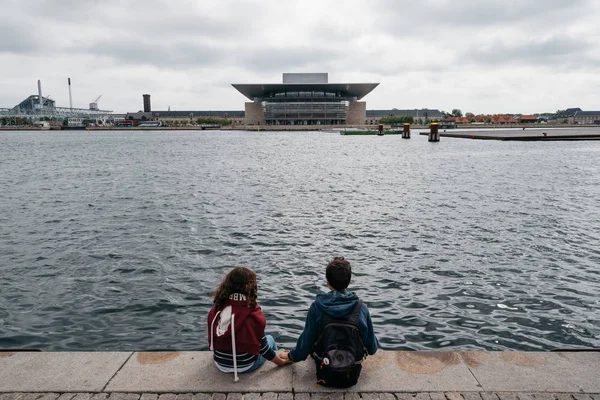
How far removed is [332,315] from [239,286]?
1.04 meters

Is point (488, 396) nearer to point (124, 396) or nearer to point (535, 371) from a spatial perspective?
point (535, 371)

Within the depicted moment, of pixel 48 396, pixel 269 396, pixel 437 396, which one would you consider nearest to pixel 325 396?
pixel 269 396

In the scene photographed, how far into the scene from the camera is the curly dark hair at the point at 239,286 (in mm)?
5246

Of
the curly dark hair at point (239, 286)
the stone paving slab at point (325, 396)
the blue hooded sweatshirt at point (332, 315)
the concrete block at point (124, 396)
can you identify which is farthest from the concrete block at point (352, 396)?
the concrete block at point (124, 396)

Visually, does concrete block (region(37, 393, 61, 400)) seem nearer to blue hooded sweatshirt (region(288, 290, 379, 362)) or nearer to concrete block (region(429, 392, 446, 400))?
blue hooded sweatshirt (region(288, 290, 379, 362))

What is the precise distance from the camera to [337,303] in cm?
516

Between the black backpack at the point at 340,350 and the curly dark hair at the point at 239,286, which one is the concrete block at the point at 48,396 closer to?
the curly dark hair at the point at 239,286

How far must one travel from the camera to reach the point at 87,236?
16484 millimetres

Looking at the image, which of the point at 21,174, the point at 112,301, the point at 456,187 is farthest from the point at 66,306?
the point at 21,174

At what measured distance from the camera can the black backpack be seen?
16.6 feet

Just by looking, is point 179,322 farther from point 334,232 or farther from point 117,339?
point 334,232

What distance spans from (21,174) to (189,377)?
4081cm

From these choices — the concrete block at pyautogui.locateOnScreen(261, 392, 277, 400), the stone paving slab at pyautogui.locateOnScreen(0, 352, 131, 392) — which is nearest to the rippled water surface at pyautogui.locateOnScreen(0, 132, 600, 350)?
the stone paving slab at pyautogui.locateOnScreen(0, 352, 131, 392)

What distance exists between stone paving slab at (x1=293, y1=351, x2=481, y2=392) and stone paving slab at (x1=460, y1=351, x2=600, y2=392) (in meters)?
0.18
